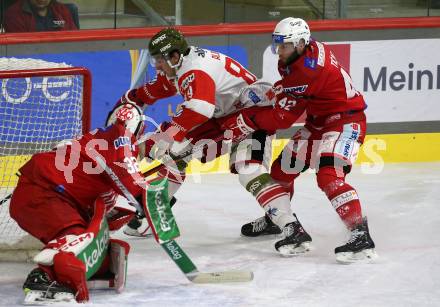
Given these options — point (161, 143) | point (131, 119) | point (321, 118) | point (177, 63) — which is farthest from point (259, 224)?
point (131, 119)

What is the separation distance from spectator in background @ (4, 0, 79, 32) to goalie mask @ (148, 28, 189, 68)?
182 centimetres

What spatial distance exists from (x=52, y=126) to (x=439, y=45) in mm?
2965

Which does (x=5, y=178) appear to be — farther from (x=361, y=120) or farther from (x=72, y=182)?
(x=361, y=120)

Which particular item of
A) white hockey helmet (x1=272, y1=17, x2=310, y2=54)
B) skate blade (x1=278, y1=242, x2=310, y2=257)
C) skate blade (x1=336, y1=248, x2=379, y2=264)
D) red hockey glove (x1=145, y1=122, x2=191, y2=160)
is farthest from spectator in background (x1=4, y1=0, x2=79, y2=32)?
skate blade (x1=336, y1=248, x2=379, y2=264)

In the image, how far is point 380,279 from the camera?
15.0ft

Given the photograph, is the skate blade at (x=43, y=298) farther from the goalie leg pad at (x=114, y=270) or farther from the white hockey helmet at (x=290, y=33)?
the white hockey helmet at (x=290, y=33)

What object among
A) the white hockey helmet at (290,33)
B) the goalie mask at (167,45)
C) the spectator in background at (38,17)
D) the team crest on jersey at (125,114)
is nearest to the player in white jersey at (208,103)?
the goalie mask at (167,45)

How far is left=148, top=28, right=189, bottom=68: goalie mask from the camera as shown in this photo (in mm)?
4809

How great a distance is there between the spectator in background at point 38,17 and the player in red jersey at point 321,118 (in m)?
1.83

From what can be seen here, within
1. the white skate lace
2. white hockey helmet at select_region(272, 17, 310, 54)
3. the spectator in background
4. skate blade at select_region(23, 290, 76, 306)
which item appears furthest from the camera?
the spectator in background

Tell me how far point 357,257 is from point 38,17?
2761mm

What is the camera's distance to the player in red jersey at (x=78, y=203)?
4102mm

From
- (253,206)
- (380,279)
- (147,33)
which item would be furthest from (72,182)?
(147,33)

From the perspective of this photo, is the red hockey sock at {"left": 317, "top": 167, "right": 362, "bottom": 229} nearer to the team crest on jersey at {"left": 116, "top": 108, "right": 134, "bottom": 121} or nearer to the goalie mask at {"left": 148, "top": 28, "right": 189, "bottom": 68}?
the goalie mask at {"left": 148, "top": 28, "right": 189, "bottom": 68}
